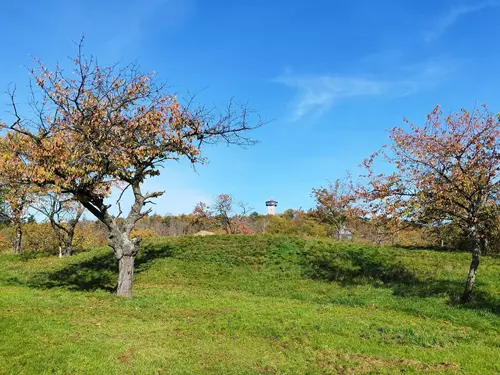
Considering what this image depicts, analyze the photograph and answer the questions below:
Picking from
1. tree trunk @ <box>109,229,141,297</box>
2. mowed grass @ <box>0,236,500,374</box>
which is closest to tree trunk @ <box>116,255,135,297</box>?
tree trunk @ <box>109,229,141,297</box>

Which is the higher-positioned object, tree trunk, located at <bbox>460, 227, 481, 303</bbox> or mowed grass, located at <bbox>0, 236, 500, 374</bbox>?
tree trunk, located at <bbox>460, 227, 481, 303</bbox>

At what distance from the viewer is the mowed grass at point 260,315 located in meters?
7.30

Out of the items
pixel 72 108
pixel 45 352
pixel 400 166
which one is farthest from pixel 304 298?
pixel 72 108

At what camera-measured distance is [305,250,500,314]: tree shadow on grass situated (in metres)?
13.7

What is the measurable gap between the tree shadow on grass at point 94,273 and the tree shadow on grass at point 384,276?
28.2 ft

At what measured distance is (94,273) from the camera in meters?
19.6

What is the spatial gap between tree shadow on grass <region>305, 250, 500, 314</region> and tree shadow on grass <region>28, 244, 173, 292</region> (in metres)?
8.59

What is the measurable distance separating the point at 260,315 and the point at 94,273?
11.8 metres

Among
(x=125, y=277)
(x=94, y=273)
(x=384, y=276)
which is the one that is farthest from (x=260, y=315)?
(x=94, y=273)

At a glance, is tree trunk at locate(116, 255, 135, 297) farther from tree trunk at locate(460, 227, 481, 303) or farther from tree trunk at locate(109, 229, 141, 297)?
tree trunk at locate(460, 227, 481, 303)

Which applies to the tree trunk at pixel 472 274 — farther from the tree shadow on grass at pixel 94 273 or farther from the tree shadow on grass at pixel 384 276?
the tree shadow on grass at pixel 94 273

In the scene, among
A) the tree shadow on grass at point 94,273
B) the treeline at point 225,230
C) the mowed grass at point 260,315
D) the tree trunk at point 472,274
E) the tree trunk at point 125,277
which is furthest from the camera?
the treeline at point 225,230

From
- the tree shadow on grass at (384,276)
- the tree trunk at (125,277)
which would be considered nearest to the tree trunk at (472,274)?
the tree shadow on grass at (384,276)

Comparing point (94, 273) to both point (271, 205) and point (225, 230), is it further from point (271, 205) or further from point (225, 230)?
point (271, 205)
